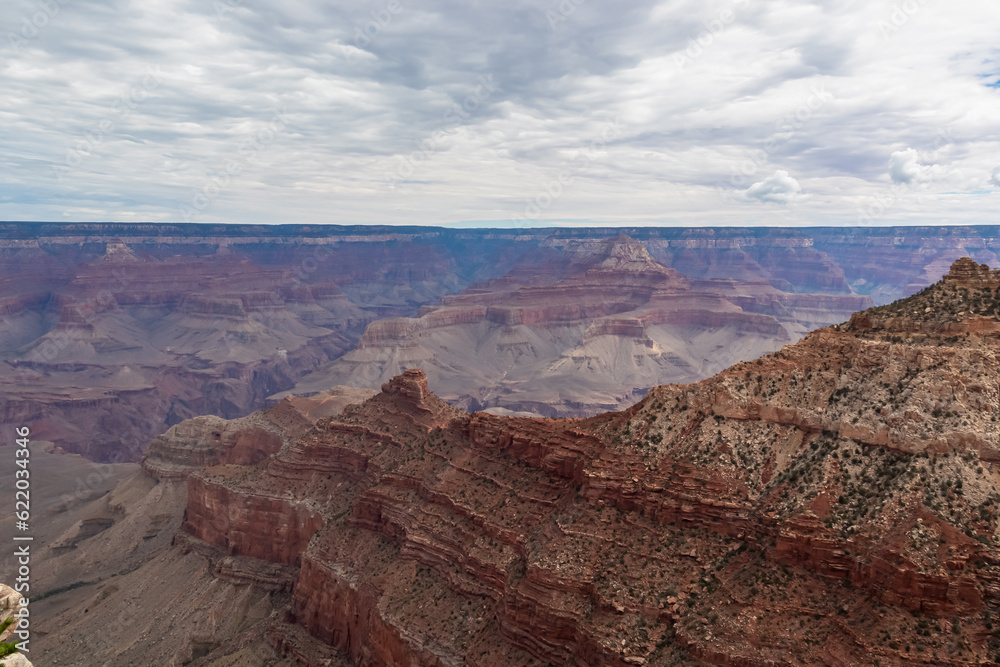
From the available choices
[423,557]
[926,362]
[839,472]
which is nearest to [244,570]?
[423,557]

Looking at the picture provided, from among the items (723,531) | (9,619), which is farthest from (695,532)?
(9,619)

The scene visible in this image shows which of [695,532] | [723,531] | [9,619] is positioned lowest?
[695,532]

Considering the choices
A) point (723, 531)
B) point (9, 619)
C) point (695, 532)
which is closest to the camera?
point (9, 619)

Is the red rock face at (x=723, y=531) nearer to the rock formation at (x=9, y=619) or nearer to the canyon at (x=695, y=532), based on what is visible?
the canyon at (x=695, y=532)

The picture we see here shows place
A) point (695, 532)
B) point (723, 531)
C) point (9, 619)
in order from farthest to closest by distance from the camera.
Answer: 1. point (695, 532)
2. point (723, 531)
3. point (9, 619)

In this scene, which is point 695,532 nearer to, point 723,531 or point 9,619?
point 723,531

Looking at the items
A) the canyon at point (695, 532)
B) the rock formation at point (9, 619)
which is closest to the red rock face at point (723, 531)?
the canyon at point (695, 532)

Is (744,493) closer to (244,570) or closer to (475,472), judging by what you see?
(475,472)
